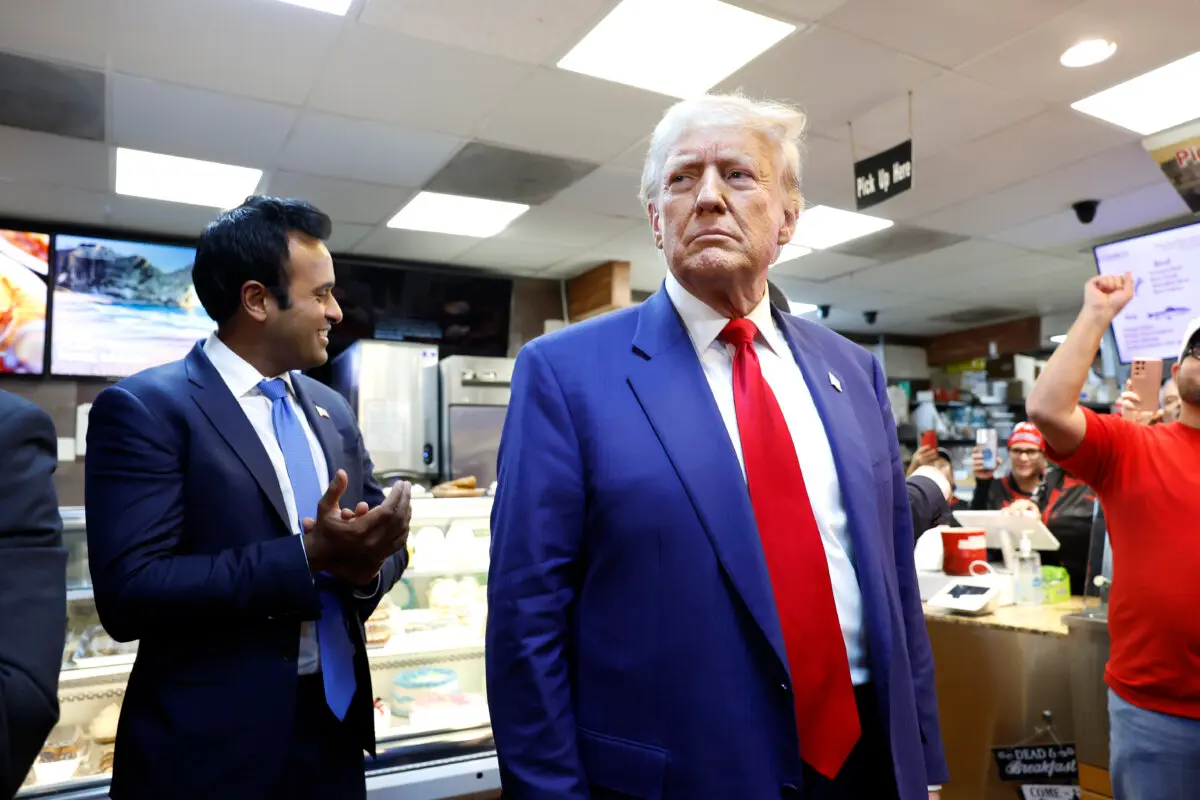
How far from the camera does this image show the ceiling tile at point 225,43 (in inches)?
126

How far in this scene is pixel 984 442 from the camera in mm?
5426

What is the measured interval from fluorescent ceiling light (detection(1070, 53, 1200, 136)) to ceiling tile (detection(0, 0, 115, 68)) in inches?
179

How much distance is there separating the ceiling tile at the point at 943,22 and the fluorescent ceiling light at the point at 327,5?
1.94 m

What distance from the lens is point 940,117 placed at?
14.1 ft

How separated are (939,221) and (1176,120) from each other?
1736 millimetres

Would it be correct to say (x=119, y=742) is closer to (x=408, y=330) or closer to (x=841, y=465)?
(x=841, y=465)

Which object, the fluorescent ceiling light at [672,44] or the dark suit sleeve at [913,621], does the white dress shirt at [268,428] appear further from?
the fluorescent ceiling light at [672,44]

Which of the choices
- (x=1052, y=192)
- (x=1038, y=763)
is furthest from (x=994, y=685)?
(x=1052, y=192)

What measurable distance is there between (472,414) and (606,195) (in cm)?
220

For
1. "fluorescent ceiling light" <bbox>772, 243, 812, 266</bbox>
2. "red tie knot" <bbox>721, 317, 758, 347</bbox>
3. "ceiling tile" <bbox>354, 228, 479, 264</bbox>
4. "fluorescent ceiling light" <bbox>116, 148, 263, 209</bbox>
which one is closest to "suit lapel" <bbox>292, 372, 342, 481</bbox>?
"red tie knot" <bbox>721, 317, 758, 347</bbox>

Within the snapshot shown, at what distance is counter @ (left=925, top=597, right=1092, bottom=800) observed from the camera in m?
2.65

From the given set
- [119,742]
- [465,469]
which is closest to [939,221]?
[465,469]

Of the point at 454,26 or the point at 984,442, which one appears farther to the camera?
the point at 984,442

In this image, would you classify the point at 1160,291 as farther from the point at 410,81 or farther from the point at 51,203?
the point at 51,203
